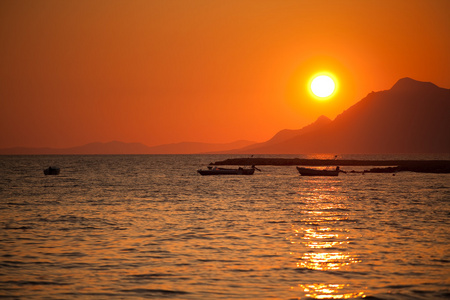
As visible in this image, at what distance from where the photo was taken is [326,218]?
42.3m

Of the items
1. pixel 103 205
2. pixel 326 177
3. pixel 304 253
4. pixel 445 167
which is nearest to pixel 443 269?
pixel 304 253

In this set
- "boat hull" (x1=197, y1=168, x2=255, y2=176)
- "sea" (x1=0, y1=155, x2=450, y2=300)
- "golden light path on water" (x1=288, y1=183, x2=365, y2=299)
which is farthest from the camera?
"boat hull" (x1=197, y1=168, x2=255, y2=176)

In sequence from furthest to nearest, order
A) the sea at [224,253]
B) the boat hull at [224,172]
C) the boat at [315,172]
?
the boat hull at [224,172], the boat at [315,172], the sea at [224,253]

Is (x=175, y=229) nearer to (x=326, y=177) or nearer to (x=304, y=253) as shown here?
(x=304, y=253)

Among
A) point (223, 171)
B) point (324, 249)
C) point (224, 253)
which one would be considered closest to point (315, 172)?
point (223, 171)

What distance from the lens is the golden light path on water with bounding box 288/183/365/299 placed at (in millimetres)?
19359

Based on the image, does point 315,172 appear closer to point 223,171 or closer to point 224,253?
point 223,171

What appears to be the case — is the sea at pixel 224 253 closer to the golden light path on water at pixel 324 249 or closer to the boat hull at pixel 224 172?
the golden light path on water at pixel 324 249

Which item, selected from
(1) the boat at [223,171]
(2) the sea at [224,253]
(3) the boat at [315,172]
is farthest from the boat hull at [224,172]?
(2) the sea at [224,253]

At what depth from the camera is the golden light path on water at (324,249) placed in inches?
762

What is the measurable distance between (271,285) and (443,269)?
743cm

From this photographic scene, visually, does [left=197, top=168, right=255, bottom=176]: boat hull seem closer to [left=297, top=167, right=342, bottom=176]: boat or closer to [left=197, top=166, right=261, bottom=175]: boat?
[left=197, top=166, right=261, bottom=175]: boat

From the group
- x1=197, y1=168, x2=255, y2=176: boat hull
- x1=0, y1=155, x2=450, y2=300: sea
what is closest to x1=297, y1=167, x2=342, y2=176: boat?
x1=197, y1=168, x2=255, y2=176: boat hull

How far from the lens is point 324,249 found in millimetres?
27672
